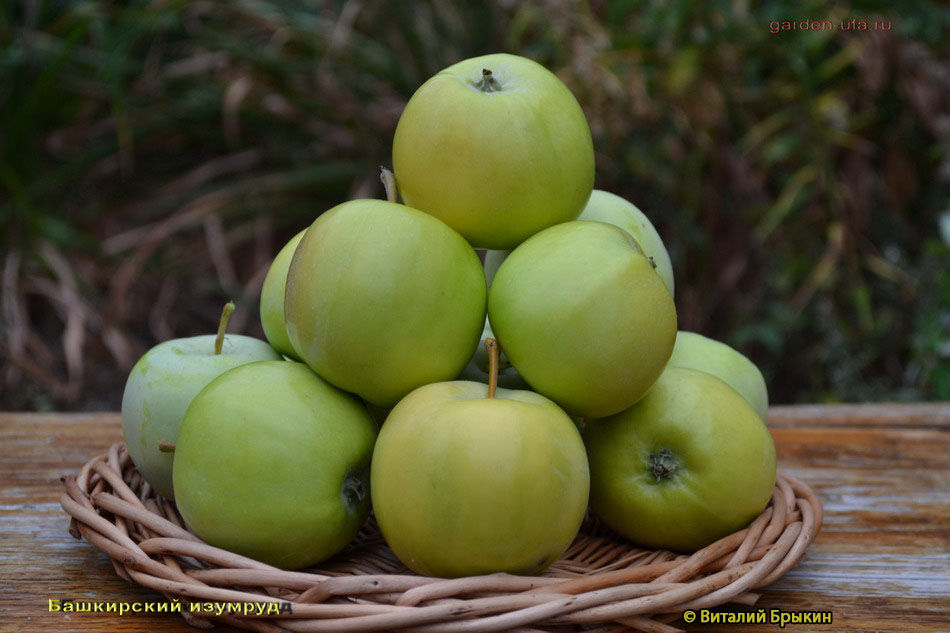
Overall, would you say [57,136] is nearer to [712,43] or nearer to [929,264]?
[712,43]

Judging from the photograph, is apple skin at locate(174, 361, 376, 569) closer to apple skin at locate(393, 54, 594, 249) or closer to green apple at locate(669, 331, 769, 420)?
apple skin at locate(393, 54, 594, 249)

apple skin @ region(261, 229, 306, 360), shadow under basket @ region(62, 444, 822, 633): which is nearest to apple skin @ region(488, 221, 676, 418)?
shadow under basket @ region(62, 444, 822, 633)

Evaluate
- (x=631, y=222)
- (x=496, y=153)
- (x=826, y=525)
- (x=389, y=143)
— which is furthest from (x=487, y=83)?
(x=389, y=143)

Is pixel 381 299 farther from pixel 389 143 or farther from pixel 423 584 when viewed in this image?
pixel 389 143

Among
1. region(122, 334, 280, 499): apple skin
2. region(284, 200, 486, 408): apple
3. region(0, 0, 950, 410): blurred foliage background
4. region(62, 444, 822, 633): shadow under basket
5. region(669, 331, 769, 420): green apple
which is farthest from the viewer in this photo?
region(0, 0, 950, 410): blurred foliage background

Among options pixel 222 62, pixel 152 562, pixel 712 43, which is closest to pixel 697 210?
pixel 712 43

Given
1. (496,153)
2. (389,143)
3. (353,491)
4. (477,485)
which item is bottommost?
(389,143)
